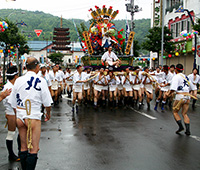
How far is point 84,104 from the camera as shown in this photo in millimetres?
14984

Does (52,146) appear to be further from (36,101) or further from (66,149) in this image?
(36,101)

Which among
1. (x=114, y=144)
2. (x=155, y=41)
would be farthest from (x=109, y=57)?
(x=155, y=41)

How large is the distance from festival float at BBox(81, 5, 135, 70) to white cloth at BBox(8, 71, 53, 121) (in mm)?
10666

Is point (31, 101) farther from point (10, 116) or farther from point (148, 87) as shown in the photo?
point (148, 87)

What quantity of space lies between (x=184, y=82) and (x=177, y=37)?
96.0 feet

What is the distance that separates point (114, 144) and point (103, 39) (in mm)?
9477

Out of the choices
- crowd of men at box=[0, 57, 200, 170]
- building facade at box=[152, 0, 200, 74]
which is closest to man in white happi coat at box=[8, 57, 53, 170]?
crowd of men at box=[0, 57, 200, 170]

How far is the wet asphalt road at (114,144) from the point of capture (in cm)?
577

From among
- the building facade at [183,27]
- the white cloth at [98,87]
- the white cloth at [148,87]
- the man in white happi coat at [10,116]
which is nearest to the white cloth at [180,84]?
the man in white happi coat at [10,116]

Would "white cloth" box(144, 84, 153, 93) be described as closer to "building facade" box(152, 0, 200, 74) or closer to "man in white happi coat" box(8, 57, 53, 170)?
"man in white happi coat" box(8, 57, 53, 170)

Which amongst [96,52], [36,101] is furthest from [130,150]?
[96,52]

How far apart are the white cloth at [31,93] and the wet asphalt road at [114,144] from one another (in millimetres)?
1295

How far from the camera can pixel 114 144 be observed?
7.21 metres

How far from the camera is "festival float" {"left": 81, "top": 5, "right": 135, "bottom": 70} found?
51.7ft
